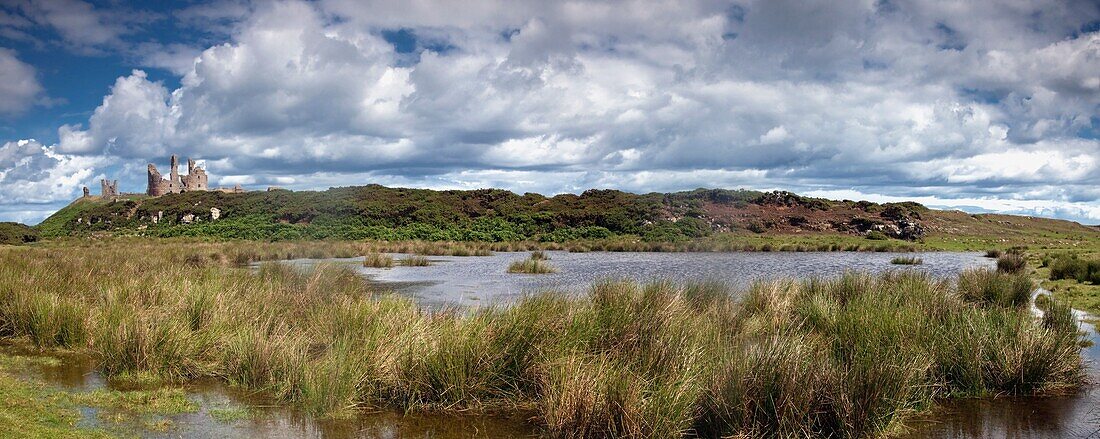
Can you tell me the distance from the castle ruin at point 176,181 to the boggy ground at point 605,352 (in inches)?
4621

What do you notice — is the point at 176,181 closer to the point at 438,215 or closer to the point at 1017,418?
the point at 438,215

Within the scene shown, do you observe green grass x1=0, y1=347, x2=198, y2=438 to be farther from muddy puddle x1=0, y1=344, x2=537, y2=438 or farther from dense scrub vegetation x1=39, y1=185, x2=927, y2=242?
dense scrub vegetation x1=39, y1=185, x2=927, y2=242

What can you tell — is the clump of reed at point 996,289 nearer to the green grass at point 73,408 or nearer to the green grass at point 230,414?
the green grass at point 230,414

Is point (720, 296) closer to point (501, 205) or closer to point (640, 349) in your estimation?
point (640, 349)

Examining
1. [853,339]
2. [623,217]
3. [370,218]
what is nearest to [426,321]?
[853,339]

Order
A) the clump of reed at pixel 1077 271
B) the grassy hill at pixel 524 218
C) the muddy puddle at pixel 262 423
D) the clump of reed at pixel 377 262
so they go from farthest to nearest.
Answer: the grassy hill at pixel 524 218 < the clump of reed at pixel 377 262 < the clump of reed at pixel 1077 271 < the muddy puddle at pixel 262 423

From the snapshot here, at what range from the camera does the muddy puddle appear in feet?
23.1

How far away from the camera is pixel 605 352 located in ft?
29.3

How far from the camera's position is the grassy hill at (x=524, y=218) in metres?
52.2

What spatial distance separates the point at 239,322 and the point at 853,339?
9.03m

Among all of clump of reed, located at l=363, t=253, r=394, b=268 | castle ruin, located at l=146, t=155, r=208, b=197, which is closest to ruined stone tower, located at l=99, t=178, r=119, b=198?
castle ruin, located at l=146, t=155, r=208, b=197

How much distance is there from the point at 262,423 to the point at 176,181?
13744 cm

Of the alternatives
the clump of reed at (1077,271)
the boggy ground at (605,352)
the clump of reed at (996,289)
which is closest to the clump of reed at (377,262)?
the boggy ground at (605,352)

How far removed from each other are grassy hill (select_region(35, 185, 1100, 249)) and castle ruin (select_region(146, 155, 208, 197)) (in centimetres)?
3671
